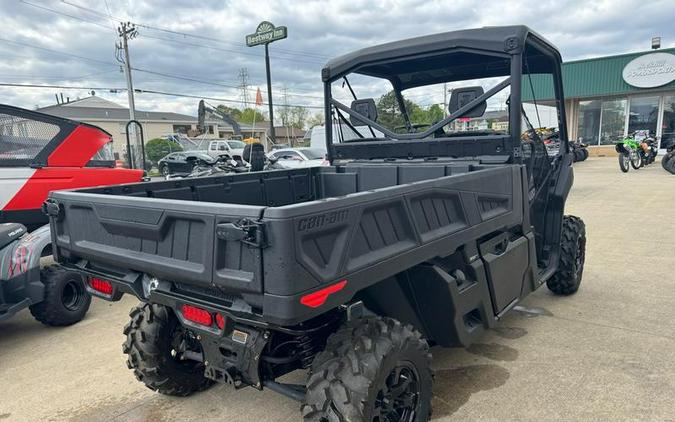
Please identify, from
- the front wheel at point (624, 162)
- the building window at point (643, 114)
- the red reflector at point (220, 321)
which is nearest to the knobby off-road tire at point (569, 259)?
the red reflector at point (220, 321)

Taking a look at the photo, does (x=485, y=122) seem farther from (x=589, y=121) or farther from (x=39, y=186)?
(x=589, y=121)

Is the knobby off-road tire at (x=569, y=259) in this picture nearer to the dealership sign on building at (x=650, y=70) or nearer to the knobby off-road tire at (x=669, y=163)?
the knobby off-road tire at (x=669, y=163)

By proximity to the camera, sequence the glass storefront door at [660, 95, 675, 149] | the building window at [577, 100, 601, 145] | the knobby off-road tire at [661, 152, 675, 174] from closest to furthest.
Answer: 1. the knobby off-road tire at [661, 152, 675, 174]
2. the glass storefront door at [660, 95, 675, 149]
3. the building window at [577, 100, 601, 145]

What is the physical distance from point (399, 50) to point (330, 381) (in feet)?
8.53

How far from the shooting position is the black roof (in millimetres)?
3212

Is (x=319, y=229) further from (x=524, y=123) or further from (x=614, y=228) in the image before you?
(x=614, y=228)

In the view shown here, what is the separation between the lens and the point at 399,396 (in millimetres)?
2270

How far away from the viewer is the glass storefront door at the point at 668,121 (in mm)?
20094

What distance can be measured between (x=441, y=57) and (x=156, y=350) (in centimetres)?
297

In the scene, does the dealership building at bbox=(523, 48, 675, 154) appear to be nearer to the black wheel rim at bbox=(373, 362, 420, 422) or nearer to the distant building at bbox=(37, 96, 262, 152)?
the black wheel rim at bbox=(373, 362, 420, 422)

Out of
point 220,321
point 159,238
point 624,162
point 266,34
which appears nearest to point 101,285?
point 159,238

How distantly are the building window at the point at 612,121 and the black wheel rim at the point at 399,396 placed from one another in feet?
77.4

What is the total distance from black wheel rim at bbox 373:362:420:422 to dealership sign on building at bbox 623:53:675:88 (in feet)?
73.1

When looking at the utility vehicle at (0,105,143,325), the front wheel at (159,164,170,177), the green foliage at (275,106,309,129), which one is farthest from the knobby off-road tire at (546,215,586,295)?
the green foliage at (275,106,309,129)
